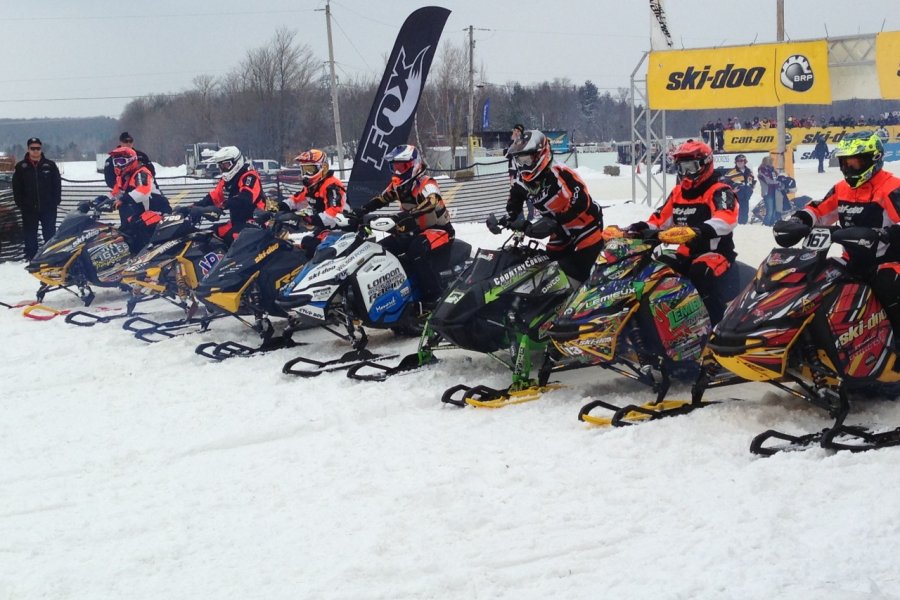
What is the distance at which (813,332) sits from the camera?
447 centimetres

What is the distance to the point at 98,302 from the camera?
36.3 ft

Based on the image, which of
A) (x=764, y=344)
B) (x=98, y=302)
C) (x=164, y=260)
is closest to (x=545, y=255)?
(x=764, y=344)

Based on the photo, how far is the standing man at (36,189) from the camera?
43.2 feet

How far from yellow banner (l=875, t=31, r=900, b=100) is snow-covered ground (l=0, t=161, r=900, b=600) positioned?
28.1ft

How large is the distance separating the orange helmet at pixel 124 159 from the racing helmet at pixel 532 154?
21.4 ft

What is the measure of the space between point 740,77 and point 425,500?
11.3m

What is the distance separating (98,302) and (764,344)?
8.82 metres

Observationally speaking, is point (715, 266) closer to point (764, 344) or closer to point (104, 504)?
point (764, 344)

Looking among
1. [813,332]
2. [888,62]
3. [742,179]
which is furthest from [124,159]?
[888,62]

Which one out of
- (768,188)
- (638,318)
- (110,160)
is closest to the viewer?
(638,318)

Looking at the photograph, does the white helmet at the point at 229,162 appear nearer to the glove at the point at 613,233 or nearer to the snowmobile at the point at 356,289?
the snowmobile at the point at 356,289

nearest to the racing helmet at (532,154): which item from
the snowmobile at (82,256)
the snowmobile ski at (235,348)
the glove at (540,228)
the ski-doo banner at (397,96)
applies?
the glove at (540,228)

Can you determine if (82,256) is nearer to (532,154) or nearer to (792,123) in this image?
(532,154)

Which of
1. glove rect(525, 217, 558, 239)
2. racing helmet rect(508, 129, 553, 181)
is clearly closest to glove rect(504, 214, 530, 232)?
glove rect(525, 217, 558, 239)
